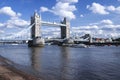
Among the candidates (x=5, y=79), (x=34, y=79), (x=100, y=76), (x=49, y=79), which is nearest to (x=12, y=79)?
(x=5, y=79)

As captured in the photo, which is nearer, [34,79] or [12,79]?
[12,79]

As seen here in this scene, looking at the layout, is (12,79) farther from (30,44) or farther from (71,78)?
(30,44)

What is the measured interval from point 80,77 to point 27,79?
6.01m

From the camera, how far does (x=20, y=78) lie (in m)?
25.4

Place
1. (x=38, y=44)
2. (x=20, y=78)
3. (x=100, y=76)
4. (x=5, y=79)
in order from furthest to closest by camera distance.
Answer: (x=38, y=44), (x=100, y=76), (x=20, y=78), (x=5, y=79)

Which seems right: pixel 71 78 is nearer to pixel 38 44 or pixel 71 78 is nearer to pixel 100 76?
pixel 100 76

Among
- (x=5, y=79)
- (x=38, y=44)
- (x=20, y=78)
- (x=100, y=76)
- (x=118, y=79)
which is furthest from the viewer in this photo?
(x=38, y=44)

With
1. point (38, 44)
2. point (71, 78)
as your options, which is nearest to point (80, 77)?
point (71, 78)

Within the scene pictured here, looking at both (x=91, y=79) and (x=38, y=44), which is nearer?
(x=91, y=79)

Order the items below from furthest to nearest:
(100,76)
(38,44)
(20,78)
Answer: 1. (38,44)
2. (100,76)
3. (20,78)

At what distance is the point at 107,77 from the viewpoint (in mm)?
28453

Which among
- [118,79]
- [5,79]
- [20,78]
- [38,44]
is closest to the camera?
[5,79]

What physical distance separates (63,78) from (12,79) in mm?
6171

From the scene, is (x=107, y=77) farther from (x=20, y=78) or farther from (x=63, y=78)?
(x=20, y=78)
